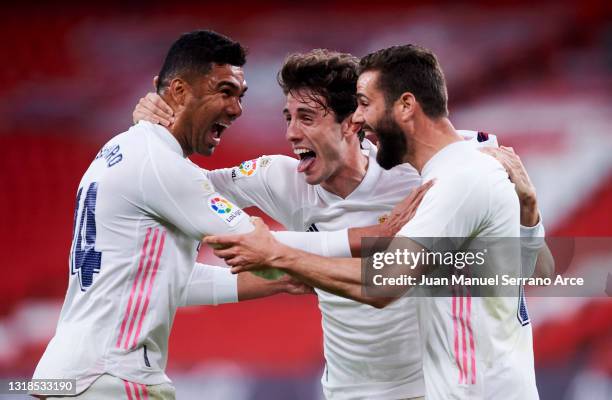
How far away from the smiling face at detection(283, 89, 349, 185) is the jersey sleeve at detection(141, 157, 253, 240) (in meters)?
0.92

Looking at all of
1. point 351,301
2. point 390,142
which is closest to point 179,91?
point 390,142

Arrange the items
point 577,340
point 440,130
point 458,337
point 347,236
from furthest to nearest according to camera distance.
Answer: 1. point 577,340
2. point 347,236
3. point 440,130
4. point 458,337

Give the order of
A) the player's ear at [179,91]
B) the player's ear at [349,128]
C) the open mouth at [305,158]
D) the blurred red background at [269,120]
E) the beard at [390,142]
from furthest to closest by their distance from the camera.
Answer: the blurred red background at [269,120] → the player's ear at [349,128] → the open mouth at [305,158] → the player's ear at [179,91] → the beard at [390,142]

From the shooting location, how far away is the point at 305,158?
423cm

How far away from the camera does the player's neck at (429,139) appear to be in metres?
3.41

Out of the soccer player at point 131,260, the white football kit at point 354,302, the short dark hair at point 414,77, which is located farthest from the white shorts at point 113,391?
the short dark hair at point 414,77

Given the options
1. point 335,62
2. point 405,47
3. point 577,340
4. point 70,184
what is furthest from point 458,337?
point 70,184

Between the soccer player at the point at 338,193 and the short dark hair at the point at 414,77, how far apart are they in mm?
442

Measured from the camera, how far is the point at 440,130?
3.45 meters

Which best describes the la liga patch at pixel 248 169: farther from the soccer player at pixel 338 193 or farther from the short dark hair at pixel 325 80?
the short dark hair at pixel 325 80

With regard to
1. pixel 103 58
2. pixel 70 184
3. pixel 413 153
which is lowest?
pixel 413 153

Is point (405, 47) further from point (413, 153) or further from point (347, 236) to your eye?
point (347, 236)

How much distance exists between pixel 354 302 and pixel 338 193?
1.69 feet

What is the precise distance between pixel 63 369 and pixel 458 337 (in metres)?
1.37
